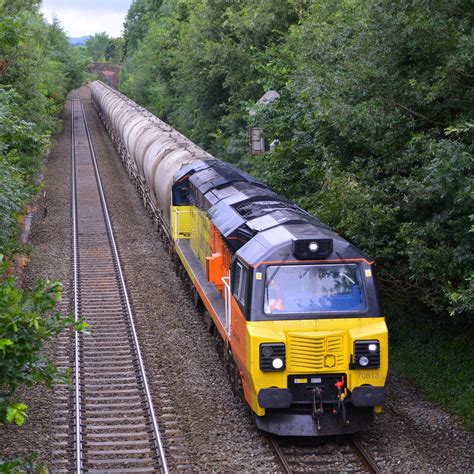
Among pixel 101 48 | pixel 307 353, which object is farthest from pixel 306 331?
pixel 101 48

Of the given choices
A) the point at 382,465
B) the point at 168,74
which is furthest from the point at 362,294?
the point at 168,74

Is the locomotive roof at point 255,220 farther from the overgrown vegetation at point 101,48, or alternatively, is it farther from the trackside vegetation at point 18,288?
the overgrown vegetation at point 101,48

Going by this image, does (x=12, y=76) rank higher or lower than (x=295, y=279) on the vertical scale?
higher

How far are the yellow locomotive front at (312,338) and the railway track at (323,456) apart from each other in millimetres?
→ 329

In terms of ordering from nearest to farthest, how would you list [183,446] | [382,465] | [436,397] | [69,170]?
[382,465], [183,446], [436,397], [69,170]

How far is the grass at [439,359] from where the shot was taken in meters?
13.3

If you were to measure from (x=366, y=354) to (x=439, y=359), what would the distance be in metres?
4.25

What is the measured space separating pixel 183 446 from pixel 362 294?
3.54 meters

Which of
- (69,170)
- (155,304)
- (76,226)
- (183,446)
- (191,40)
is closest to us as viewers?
(183,446)

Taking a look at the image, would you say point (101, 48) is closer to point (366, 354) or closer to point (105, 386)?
point (105, 386)

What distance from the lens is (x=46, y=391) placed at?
14031 millimetres

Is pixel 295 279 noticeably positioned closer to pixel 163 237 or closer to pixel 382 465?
pixel 382 465

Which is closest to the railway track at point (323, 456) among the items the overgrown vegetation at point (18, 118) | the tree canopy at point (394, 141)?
the tree canopy at point (394, 141)

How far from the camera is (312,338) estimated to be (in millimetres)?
11055
